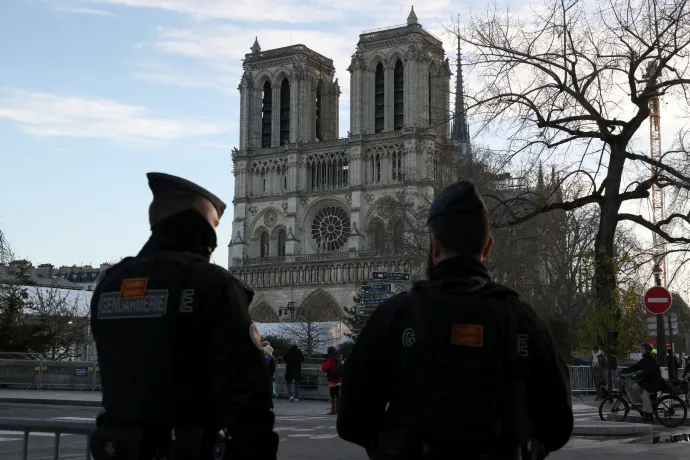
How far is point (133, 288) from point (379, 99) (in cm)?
7210

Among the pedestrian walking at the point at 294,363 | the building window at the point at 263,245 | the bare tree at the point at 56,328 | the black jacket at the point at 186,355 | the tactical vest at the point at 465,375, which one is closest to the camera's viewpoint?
the tactical vest at the point at 465,375

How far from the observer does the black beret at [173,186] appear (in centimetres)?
370

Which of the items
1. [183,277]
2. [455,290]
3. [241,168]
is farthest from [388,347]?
[241,168]

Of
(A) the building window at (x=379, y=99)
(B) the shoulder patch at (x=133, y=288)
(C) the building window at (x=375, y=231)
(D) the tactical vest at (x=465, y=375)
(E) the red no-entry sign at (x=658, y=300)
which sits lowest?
(D) the tactical vest at (x=465, y=375)

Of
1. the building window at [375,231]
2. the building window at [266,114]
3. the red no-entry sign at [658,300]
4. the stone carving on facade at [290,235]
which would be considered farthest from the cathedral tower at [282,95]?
the red no-entry sign at [658,300]

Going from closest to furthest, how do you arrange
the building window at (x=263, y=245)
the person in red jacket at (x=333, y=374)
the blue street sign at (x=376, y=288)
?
the person in red jacket at (x=333, y=374) < the blue street sign at (x=376, y=288) < the building window at (x=263, y=245)

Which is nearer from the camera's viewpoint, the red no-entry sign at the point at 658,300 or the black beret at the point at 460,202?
the black beret at the point at 460,202

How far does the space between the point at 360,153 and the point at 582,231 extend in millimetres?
33132

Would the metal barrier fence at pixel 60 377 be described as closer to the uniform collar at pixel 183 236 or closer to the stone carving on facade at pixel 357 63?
the uniform collar at pixel 183 236

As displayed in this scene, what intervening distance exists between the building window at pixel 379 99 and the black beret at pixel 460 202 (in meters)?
71.3

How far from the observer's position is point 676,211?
1798 cm

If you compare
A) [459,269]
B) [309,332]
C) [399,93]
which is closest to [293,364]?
[459,269]

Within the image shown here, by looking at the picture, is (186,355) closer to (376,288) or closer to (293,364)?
(376,288)

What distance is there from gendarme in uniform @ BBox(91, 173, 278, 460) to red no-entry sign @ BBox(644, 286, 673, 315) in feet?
50.6
